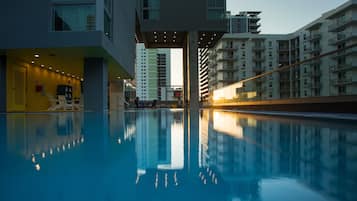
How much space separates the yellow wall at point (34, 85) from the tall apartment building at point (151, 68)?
22498 mm

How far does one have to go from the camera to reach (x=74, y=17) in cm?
1120

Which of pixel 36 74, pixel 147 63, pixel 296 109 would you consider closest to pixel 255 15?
pixel 147 63

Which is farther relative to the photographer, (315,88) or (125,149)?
(315,88)

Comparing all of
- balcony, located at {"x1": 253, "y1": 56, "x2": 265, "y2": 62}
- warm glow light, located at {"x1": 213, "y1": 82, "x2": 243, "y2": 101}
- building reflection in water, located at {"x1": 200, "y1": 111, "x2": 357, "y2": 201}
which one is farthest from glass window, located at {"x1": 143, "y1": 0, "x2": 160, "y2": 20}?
balcony, located at {"x1": 253, "y1": 56, "x2": 265, "y2": 62}

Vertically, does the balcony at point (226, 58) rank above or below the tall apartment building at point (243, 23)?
below

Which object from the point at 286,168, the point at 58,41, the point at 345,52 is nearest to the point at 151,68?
the point at 58,41

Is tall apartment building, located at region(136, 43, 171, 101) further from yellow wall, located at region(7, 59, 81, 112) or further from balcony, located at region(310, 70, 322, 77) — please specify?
balcony, located at region(310, 70, 322, 77)

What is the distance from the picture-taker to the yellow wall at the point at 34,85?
1368 cm

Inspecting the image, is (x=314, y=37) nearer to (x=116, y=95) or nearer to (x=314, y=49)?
(x=314, y=49)

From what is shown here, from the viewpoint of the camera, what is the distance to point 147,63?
151ft

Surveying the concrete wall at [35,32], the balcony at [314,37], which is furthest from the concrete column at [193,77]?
the balcony at [314,37]

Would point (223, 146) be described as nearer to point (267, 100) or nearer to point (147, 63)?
point (267, 100)

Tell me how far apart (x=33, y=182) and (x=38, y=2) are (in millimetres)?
11877

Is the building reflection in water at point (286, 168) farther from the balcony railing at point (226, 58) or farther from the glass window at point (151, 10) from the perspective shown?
the balcony railing at point (226, 58)
